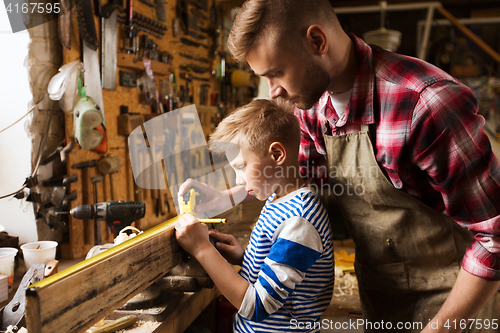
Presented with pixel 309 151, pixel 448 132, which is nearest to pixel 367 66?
pixel 448 132

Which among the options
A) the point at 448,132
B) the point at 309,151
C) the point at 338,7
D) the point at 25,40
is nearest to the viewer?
the point at 448,132

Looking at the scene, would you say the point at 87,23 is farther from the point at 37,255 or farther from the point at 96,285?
the point at 96,285

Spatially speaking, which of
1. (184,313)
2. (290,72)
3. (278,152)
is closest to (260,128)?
(278,152)

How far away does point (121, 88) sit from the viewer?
246cm

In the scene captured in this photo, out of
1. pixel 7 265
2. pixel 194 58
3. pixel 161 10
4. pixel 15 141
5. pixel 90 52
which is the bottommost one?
pixel 7 265

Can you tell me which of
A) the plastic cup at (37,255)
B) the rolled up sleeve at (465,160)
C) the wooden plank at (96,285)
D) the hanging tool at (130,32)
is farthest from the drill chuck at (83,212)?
the hanging tool at (130,32)

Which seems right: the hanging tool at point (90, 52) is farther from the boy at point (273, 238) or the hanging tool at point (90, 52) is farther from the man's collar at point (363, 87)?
the man's collar at point (363, 87)

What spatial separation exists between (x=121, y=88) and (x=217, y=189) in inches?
54.3

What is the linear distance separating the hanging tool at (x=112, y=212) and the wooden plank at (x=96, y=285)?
34cm

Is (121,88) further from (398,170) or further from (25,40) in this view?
(398,170)

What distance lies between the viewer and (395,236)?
3.85ft

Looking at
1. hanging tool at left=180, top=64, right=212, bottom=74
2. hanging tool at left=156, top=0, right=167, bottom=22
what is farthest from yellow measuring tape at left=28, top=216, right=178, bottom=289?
hanging tool at left=180, top=64, right=212, bottom=74

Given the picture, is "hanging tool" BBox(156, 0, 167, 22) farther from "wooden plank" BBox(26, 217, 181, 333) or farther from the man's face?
"wooden plank" BBox(26, 217, 181, 333)

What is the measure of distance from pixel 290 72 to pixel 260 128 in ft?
0.67
